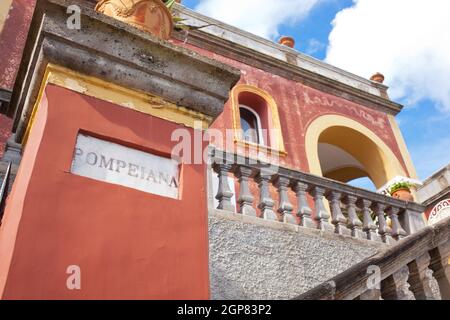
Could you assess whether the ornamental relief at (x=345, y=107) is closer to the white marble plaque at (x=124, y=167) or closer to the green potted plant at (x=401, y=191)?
the green potted plant at (x=401, y=191)

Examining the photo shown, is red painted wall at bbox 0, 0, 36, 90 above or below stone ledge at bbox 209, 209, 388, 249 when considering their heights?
above

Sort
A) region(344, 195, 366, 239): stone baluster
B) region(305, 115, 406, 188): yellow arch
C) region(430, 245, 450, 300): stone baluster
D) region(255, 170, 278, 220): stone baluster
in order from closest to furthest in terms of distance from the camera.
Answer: region(430, 245, 450, 300): stone baluster, region(255, 170, 278, 220): stone baluster, region(344, 195, 366, 239): stone baluster, region(305, 115, 406, 188): yellow arch

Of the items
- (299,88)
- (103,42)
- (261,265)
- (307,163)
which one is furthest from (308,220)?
(299,88)

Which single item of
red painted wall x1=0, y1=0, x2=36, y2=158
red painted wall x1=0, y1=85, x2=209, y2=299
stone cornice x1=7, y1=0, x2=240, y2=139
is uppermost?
red painted wall x1=0, y1=0, x2=36, y2=158

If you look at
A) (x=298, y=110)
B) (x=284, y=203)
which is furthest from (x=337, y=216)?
(x=298, y=110)

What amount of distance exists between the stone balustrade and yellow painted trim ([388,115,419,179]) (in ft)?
16.6

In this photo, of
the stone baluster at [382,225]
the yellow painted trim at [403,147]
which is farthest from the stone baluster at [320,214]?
the yellow painted trim at [403,147]

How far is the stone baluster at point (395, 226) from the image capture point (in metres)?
5.21

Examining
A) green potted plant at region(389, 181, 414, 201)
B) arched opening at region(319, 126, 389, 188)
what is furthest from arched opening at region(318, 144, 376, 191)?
green potted plant at region(389, 181, 414, 201)

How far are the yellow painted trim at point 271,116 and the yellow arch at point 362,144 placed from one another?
853mm

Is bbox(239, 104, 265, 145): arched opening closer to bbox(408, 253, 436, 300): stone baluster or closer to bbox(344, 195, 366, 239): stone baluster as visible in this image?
bbox(344, 195, 366, 239): stone baluster

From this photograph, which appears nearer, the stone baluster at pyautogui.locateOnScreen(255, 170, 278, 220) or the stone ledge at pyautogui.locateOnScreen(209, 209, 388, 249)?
the stone ledge at pyautogui.locateOnScreen(209, 209, 388, 249)

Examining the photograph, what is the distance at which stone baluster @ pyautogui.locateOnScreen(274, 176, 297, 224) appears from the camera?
4.61m

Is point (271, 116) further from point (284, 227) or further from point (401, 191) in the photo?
point (284, 227)
